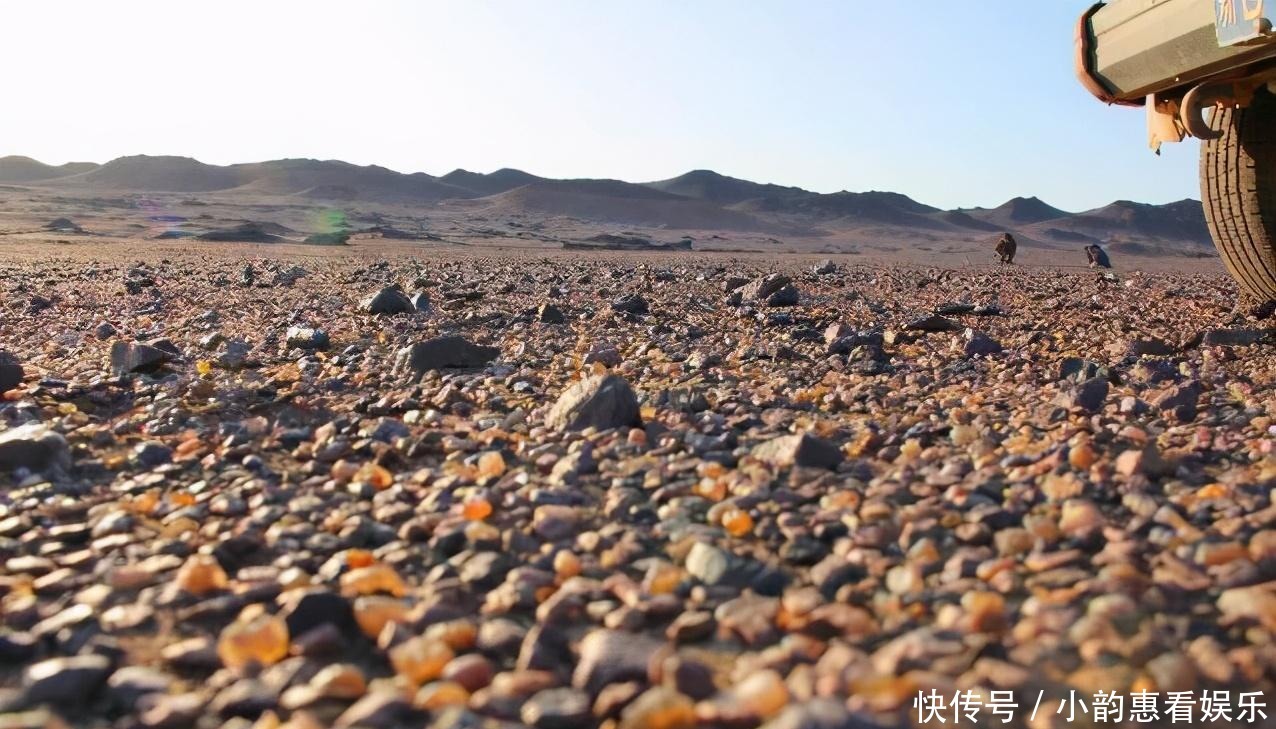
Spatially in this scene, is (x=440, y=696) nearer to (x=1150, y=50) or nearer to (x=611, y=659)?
(x=611, y=659)

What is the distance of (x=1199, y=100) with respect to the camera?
3410 millimetres

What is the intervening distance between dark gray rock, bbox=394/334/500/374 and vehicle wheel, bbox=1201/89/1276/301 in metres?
3.23

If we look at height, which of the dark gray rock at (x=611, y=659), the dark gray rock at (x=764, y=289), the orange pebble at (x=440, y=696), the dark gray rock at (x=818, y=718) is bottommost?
the orange pebble at (x=440, y=696)

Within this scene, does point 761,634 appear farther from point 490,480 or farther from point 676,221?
point 676,221

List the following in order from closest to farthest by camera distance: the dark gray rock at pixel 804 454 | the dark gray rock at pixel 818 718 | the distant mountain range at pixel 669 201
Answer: the dark gray rock at pixel 818 718 → the dark gray rock at pixel 804 454 → the distant mountain range at pixel 669 201

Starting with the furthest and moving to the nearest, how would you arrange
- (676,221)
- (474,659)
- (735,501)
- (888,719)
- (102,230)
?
(676,221), (102,230), (735,501), (474,659), (888,719)

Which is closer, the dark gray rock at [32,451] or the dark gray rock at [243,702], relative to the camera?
the dark gray rock at [243,702]

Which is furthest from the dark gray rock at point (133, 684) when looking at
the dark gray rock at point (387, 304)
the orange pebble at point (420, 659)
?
the dark gray rock at point (387, 304)

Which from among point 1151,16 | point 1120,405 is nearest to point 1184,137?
point 1151,16

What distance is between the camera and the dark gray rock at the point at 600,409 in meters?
2.58

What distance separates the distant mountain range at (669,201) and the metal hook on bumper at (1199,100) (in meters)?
38.0

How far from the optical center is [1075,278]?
27.9 feet

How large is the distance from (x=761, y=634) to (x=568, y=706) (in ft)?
1.07

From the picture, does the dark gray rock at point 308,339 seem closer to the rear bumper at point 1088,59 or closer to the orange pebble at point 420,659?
the orange pebble at point 420,659
